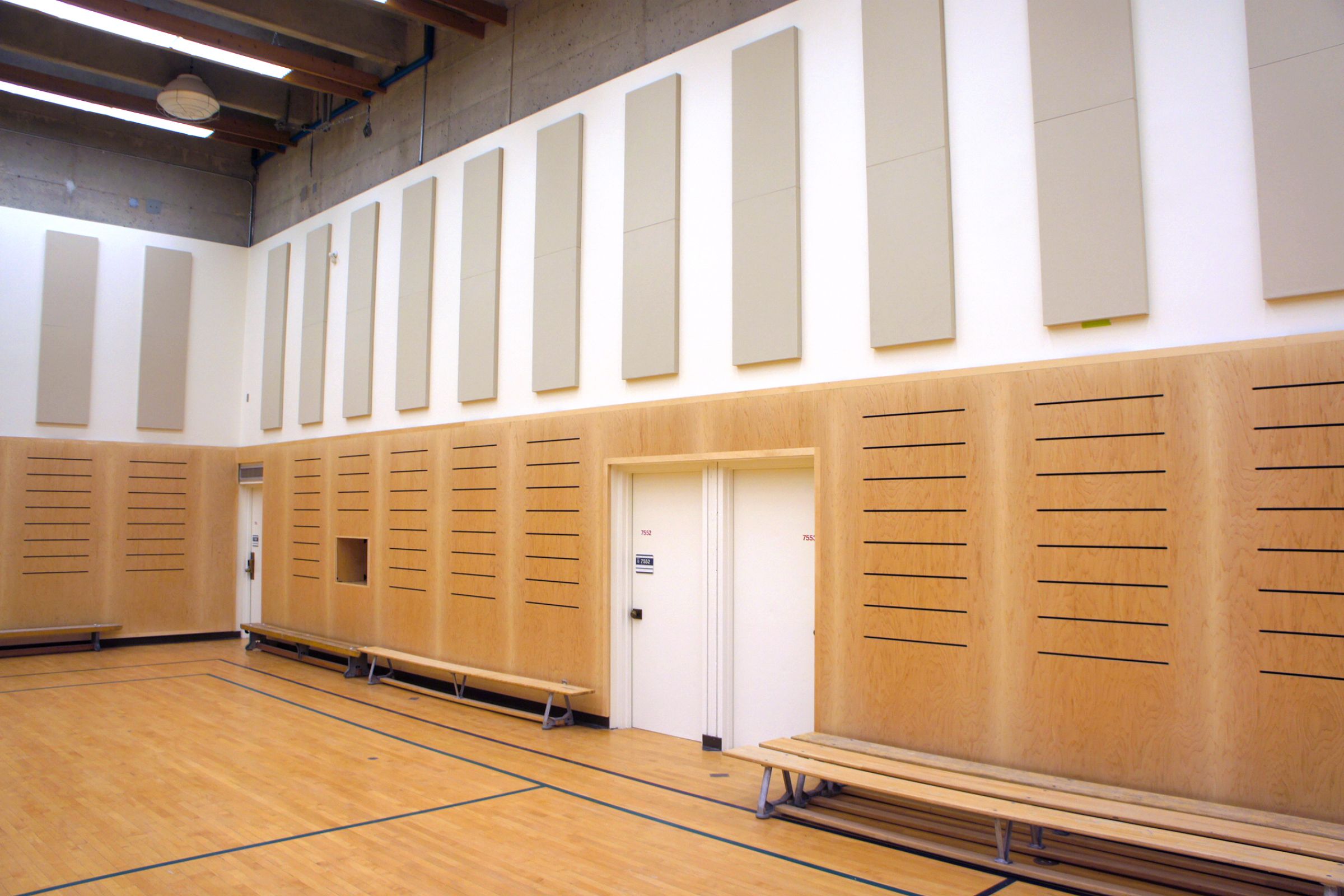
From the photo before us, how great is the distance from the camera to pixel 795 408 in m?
6.20

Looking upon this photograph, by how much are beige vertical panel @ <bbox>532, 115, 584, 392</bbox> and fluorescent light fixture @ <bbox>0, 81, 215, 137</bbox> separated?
6.07 meters

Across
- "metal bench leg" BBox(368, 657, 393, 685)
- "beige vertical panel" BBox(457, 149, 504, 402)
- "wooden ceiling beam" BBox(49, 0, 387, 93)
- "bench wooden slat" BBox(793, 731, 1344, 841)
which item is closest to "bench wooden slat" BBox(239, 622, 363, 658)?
"metal bench leg" BBox(368, 657, 393, 685)

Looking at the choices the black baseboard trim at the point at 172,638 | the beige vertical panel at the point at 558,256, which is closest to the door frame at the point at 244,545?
the black baseboard trim at the point at 172,638

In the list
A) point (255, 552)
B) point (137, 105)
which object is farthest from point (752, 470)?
point (137, 105)

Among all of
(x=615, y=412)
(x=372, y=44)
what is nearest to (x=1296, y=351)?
(x=615, y=412)

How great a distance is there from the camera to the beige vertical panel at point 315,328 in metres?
11.4

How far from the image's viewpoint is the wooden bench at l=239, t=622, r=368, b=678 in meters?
9.96

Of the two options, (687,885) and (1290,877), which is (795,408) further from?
(1290,877)

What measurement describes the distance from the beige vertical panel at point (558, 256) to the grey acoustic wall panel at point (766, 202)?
1.88m

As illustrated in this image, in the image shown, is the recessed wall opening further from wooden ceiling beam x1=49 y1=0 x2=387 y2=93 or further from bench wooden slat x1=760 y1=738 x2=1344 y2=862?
bench wooden slat x1=760 y1=738 x2=1344 y2=862

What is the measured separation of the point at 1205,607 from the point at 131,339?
13.2 m

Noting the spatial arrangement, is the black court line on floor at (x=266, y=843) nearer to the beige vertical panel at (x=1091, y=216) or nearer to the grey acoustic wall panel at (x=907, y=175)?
the grey acoustic wall panel at (x=907, y=175)

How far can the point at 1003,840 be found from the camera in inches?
172

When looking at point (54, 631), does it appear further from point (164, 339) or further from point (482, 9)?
point (482, 9)
